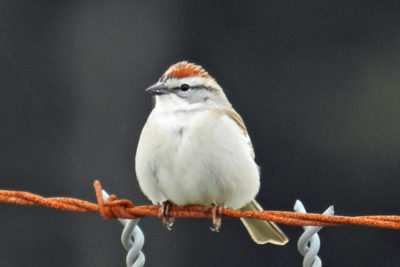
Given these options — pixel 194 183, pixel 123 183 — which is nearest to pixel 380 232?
pixel 123 183

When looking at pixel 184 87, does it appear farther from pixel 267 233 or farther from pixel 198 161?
pixel 267 233

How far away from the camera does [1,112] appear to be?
20.9 feet

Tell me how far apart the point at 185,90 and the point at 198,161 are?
482mm

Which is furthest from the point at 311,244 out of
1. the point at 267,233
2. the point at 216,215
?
the point at 267,233

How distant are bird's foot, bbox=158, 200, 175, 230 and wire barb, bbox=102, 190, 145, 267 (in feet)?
0.74

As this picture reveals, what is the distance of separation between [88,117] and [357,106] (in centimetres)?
180

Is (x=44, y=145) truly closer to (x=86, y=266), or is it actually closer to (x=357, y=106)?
(x=86, y=266)

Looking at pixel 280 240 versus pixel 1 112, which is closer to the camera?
pixel 280 240

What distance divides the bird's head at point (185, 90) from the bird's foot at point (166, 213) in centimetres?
39

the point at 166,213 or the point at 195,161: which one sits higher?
the point at 195,161

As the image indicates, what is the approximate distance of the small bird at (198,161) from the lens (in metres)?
3.45

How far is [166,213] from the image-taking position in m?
3.34

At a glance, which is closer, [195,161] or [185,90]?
[195,161]

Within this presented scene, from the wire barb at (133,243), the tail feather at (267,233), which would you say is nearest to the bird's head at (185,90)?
the tail feather at (267,233)
